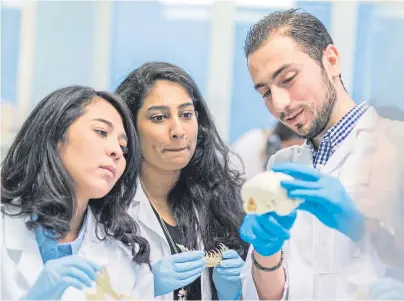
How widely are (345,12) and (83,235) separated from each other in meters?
1.09

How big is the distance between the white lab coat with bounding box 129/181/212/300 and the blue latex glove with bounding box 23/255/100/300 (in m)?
0.27

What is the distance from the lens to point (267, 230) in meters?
1.32

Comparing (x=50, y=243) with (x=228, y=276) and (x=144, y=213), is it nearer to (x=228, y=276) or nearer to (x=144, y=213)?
(x=144, y=213)

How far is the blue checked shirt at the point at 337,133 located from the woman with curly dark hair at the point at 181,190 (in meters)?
0.28

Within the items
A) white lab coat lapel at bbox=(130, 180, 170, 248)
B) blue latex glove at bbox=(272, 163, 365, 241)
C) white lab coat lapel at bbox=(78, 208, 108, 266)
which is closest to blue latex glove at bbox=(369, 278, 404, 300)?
blue latex glove at bbox=(272, 163, 365, 241)

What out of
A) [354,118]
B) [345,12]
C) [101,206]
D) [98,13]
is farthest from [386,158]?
[98,13]

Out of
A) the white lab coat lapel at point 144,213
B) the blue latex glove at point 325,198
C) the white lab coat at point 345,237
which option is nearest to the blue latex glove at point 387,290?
the white lab coat at point 345,237

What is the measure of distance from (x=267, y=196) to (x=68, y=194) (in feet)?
1.72

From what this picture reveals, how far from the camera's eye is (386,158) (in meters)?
1.36

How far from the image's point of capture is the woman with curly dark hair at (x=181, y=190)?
1.55m

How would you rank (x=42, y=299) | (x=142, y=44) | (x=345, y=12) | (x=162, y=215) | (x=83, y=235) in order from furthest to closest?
1. (x=142, y=44)
2. (x=345, y=12)
3. (x=162, y=215)
4. (x=83, y=235)
5. (x=42, y=299)

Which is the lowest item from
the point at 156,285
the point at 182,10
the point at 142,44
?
the point at 156,285

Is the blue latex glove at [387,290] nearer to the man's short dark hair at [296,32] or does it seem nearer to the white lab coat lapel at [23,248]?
the man's short dark hair at [296,32]

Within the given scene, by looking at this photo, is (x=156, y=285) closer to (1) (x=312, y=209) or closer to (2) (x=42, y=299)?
(2) (x=42, y=299)
